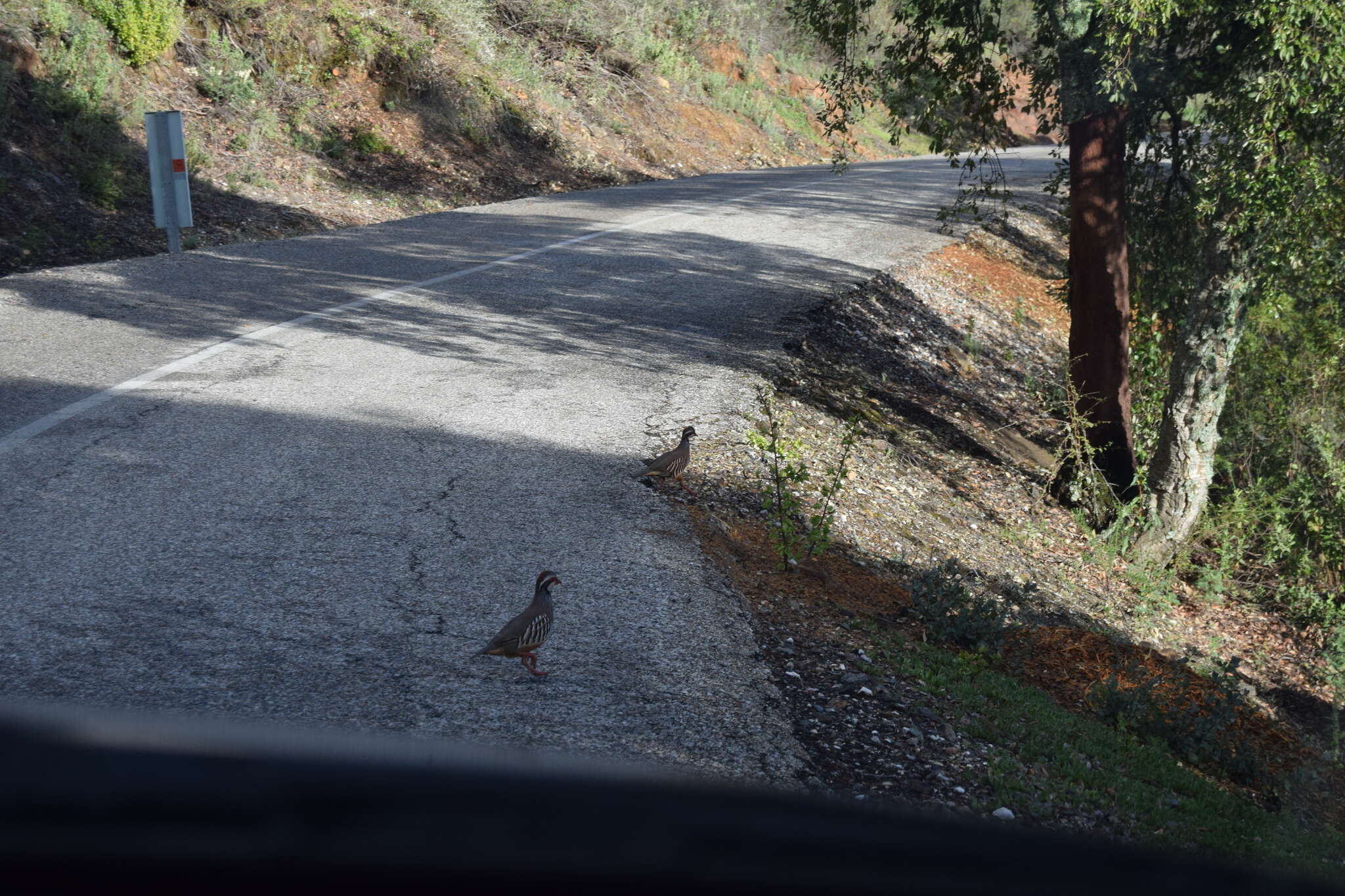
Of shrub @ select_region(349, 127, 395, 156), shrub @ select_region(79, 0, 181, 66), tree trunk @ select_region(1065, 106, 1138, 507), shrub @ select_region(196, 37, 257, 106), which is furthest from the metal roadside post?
tree trunk @ select_region(1065, 106, 1138, 507)

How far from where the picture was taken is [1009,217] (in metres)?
21.0

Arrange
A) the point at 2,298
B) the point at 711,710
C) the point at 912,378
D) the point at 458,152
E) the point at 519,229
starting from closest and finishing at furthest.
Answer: the point at 711,710 → the point at 2,298 → the point at 912,378 → the point at 519,229 → the point at 458,152

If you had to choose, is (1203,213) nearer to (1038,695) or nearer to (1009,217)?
(1038,695)

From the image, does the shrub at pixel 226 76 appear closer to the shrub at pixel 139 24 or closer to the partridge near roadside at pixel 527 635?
the shrub at pixel 139 24

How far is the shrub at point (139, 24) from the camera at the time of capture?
15711mm

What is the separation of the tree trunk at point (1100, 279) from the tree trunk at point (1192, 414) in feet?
1.22

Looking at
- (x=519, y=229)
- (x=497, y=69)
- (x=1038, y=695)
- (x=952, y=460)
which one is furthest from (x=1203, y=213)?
(x=497, y=69)

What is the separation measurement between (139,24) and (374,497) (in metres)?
13.2

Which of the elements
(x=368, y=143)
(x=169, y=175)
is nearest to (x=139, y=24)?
(x=368, y=143)

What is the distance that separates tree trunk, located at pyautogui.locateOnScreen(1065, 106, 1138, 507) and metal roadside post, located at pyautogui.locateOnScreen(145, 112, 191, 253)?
28.3 feet

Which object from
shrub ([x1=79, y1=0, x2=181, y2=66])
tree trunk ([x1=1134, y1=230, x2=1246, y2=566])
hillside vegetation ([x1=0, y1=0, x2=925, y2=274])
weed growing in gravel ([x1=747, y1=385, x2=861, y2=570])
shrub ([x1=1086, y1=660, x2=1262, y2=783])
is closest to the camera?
shrub ([x1=1086, y1=660, x2=1262, y2=783])

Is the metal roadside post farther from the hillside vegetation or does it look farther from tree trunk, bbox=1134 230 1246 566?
tree trunk, bbox=1134 230 1246 566

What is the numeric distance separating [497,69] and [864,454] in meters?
17.0

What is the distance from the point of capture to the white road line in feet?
20.8
